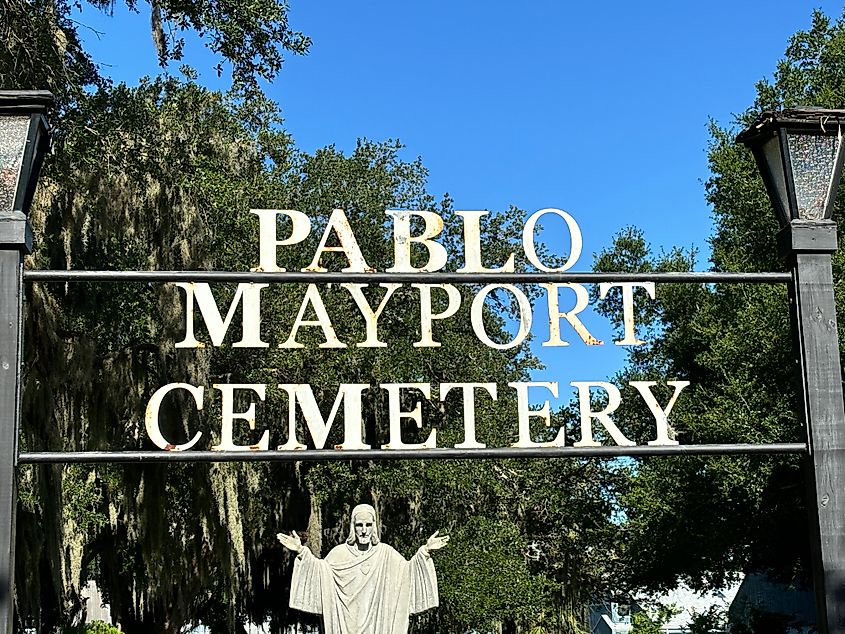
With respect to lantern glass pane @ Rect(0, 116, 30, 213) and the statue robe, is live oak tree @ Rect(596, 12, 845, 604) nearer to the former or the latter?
Answer: the statue robe

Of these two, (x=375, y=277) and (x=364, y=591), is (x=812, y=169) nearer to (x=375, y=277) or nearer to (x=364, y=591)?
(x=375, y=277)

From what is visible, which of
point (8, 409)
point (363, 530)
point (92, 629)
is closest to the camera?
point (8, 409)

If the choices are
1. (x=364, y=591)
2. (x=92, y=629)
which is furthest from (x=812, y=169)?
(x=92, y=629)

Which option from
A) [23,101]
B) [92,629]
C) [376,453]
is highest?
[23,101]

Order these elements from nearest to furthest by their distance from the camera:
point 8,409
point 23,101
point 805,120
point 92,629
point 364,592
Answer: point 8,409, point 23,101, point 805,120, point 364,592, point 92,629

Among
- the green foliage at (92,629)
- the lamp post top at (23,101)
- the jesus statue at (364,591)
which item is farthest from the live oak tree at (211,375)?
the lamp post top at (23,101)

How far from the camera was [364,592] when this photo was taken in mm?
7887

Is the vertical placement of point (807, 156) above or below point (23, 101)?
below

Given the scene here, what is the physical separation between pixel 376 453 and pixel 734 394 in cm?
1364

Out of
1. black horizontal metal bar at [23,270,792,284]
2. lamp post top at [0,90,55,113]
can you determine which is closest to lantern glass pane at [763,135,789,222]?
black horizontal metal bar at [23,270,792,284]

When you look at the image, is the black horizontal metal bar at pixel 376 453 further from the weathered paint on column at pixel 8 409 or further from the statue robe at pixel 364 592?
the statue robe at pixel 364 592

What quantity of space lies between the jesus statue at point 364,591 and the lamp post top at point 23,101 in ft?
15.7

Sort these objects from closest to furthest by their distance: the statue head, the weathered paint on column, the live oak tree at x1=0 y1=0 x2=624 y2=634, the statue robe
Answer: the weathered paint on column < the statue robe < the statue head < the live oak tree at x1=0 y1=0 x2=624 y2=634

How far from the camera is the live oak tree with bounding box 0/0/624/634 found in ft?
33.0
